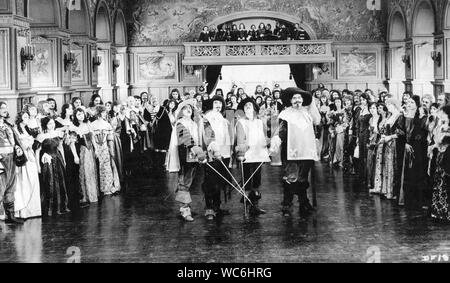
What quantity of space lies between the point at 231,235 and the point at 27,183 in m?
3.25

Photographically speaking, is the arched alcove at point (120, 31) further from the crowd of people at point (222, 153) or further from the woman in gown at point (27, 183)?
the woman in gown at point (27, 183)

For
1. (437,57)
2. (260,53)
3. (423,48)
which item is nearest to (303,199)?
(437,57)

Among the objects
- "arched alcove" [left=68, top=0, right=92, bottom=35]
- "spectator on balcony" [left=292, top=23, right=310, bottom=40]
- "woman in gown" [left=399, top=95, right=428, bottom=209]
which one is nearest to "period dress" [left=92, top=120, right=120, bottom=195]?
"woman in gown" [left=399, top=95, right=428, bottom=209]

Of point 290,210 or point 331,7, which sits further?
point 331,7

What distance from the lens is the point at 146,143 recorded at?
14430mm

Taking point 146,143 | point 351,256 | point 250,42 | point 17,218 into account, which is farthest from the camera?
point 250,42

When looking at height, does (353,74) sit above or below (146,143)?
above

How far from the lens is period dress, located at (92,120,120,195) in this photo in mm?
10641

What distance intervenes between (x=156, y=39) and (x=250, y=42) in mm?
4355

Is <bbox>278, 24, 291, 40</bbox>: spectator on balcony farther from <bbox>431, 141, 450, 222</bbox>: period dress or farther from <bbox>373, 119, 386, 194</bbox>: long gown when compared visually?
<bbox>431, 141, 450, 222</bbox>: period dress

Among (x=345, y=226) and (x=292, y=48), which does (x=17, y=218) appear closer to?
(x=345, y=226)

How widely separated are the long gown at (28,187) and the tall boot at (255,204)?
318 cm

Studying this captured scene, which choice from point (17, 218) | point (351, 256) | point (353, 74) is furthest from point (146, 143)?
point (353, 74)

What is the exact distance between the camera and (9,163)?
882 cm
